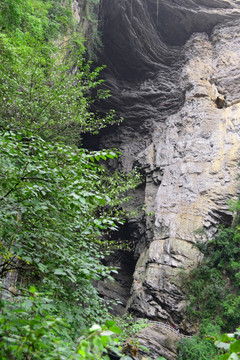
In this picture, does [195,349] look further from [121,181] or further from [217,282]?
[121,181]

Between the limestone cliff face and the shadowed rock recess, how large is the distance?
0.05 meters

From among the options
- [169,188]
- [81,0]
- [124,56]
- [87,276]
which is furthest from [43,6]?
[124,56]

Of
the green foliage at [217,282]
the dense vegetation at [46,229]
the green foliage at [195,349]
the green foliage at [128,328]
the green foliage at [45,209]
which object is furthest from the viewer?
the green foliage at [217,282]

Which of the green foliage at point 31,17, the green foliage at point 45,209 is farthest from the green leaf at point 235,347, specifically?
the green foliage at point 31,17

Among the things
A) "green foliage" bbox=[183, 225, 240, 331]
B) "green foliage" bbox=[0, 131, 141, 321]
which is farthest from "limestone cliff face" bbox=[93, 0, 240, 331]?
"green foliage" bbox=[0, 131, 141, 321]

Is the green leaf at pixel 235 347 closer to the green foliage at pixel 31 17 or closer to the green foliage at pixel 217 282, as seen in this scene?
the green foliage at pixel 31 17

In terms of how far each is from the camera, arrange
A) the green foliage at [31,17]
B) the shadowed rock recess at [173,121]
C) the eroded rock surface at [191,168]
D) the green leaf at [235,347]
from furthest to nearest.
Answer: the shadowed rock recess at [173,121] → the eroded rock surface at [191,168] → the green foliage at [31,17] → the green leaf at [235,347]

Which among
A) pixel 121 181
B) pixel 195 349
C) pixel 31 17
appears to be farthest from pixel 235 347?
pixel 195 349

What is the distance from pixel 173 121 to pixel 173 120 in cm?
10

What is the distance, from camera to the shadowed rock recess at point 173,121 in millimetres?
11898

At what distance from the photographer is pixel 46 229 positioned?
292 centimetres

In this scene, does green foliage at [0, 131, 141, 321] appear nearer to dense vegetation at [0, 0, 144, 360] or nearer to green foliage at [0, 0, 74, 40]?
dense vegetation at [0, 0, 144, 360]

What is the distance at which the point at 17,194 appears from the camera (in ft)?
9.14

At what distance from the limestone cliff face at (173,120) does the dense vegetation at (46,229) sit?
722 cm
